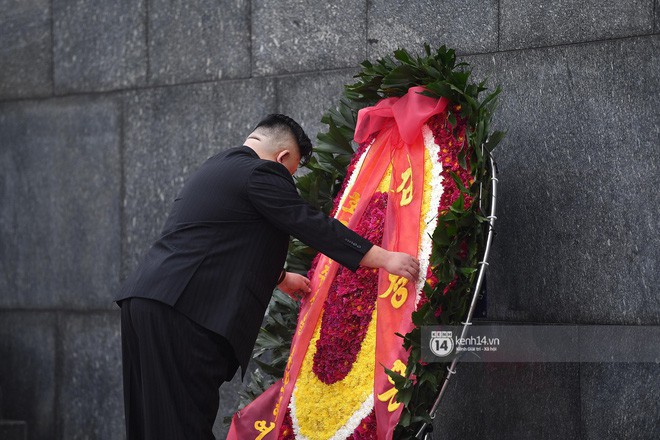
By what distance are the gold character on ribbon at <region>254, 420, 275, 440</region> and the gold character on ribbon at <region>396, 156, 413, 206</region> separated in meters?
1.28

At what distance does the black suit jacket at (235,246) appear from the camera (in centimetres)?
527

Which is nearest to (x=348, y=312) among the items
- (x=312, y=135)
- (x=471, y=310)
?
(x=471, y=310)

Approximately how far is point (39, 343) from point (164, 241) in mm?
3673

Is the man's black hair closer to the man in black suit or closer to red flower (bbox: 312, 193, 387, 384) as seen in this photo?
the man in black suit

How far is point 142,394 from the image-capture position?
540 centimetres

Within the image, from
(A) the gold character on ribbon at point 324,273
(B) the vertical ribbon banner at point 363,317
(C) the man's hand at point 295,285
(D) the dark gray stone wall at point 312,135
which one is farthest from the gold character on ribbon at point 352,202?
(D) the dark gray stone wall at point 312,135

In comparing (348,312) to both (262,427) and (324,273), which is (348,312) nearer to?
(324,273)

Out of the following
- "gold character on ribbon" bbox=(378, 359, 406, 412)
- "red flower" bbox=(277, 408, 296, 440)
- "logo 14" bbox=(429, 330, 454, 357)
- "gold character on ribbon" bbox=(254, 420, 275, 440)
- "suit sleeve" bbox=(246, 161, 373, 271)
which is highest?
"suit sleeve" bbox=(246, 161, 373, 271)

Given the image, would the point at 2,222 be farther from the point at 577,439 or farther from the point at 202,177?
the point at 577,439

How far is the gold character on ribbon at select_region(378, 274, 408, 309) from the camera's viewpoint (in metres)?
5.21

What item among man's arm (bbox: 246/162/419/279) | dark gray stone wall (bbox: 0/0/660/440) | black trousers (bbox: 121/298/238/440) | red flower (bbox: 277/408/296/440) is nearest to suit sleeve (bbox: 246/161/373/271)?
man's arm (bbox: 246/162/419/279)

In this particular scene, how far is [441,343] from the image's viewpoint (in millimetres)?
4953

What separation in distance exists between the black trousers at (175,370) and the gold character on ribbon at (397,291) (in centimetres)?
80

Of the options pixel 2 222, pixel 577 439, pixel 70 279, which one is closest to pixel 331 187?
pixel 577 439
